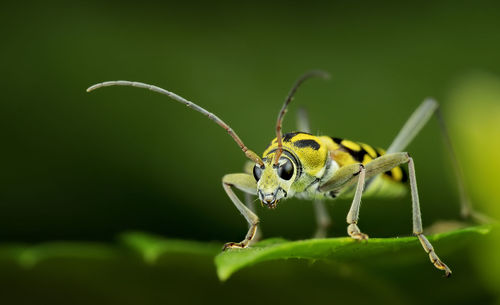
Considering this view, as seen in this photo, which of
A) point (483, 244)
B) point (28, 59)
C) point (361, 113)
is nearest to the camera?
point (483, 244)

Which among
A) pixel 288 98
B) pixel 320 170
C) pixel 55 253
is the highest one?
pixel 288 98

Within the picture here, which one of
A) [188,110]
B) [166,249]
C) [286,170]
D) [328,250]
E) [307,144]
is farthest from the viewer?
[188,110]

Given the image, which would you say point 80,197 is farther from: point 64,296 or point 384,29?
point 384,29

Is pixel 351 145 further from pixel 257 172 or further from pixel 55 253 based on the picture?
pixel 55 253

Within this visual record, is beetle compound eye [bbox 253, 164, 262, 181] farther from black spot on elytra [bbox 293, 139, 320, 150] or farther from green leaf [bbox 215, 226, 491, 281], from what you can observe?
green leaf [bbox 215, 226, 491, 281]

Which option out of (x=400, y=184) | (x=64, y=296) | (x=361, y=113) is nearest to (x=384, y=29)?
(x=361, y=113)

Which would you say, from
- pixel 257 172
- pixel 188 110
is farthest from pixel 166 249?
pixel 188 110
